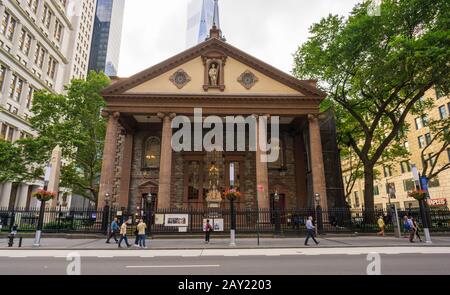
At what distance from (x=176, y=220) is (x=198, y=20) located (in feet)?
526

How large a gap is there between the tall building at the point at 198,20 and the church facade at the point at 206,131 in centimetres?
11647

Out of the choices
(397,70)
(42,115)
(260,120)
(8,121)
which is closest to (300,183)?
(260,120)

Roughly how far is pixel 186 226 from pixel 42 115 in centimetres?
2199

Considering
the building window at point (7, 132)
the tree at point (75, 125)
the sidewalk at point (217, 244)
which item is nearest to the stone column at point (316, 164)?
the sidewalk at point (217, 244)

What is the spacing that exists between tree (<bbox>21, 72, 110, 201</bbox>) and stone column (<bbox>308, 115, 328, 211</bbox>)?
23.2m

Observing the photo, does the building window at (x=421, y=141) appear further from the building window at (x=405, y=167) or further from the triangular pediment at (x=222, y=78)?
the triangular pediment at (x=222, y=78)

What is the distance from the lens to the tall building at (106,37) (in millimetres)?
117525

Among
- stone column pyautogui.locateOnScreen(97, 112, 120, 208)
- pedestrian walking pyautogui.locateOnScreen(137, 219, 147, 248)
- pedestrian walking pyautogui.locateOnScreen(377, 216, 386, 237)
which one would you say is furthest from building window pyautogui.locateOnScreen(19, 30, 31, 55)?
pedestrian walking pyautogui.locateOnScreen(377, 216, 386, 237)

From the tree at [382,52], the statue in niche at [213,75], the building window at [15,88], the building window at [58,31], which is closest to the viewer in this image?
the tree at [382,52]

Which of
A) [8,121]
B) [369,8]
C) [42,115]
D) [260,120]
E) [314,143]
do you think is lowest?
Result: [314,143]

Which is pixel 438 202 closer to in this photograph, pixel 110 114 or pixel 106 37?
pixel 110 114

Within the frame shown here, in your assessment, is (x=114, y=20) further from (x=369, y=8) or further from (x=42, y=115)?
(x=369, y=8)

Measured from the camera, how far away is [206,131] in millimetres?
30266

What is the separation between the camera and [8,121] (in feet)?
136
